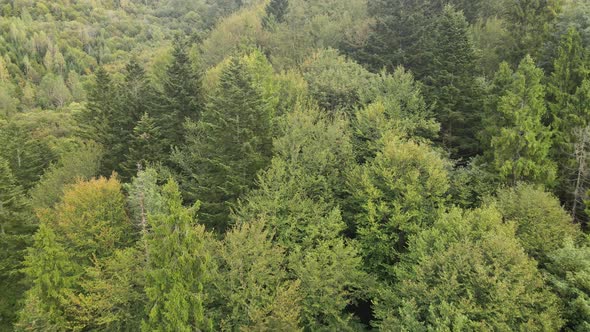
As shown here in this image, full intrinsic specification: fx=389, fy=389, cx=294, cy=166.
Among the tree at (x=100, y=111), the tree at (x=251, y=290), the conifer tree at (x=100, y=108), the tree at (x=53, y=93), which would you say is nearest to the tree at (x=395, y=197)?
the tree at (x=251, y=290)

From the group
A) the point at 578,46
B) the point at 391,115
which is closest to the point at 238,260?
the point at 391,115

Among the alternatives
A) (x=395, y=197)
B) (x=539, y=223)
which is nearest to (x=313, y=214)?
(x=395, y=197)

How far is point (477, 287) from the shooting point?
22109mm

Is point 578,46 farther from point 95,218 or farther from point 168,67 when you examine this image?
point 95,218

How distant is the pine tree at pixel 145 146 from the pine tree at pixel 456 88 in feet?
91.1

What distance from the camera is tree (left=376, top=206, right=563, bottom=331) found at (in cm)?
2086

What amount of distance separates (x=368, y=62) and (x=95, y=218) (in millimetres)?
38060

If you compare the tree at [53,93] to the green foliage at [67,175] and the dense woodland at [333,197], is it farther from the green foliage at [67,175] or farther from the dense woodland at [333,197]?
the green foliage at [67,175]

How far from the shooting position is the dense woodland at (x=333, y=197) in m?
22.2

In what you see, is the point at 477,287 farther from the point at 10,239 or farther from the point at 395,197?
the point at 10,239

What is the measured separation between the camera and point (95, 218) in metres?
30.8

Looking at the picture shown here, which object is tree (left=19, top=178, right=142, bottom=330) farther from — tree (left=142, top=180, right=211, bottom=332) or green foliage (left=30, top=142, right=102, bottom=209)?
green foliage (left=30, top=142, right=102, bottom=209)

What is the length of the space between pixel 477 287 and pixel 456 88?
71.6 feet

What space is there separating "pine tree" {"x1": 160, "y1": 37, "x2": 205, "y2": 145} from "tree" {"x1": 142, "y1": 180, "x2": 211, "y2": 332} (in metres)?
21.4
